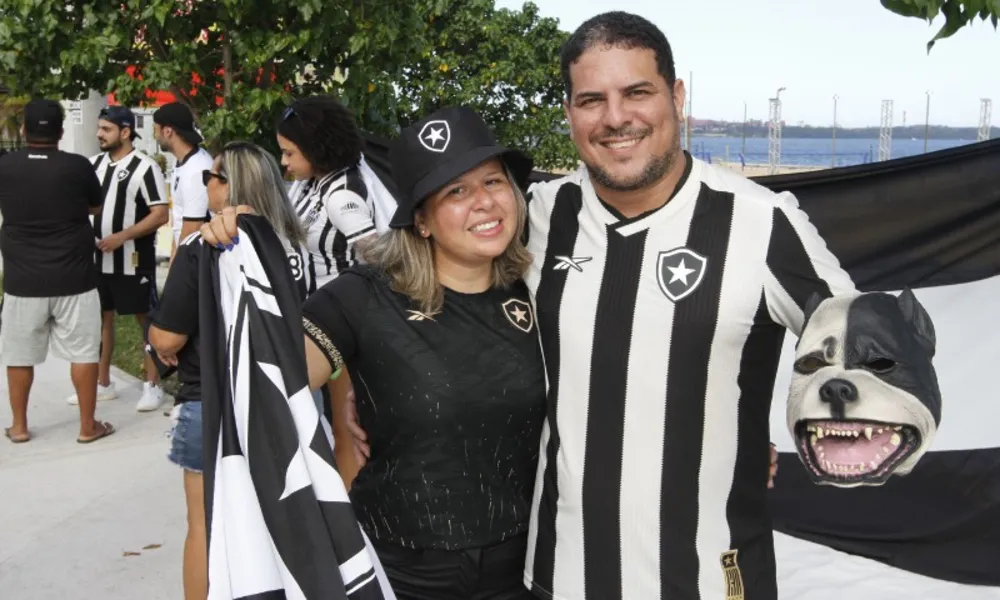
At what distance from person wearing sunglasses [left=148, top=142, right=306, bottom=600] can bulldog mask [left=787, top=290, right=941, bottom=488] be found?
6.08ft

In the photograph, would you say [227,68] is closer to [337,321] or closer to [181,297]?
[181,297]

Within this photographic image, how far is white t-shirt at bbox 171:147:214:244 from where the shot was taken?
600cm

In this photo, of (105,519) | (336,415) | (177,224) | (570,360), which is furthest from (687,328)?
(177,224)

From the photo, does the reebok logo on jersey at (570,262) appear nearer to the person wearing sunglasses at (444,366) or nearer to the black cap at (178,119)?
the person wearing sunglasses at (444,366)

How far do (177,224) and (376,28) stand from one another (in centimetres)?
199

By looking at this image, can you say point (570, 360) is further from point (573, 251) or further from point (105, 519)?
point (105, 519)

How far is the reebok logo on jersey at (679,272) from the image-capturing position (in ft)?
6.95

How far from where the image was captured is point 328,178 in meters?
4.57

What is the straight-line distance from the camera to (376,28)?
5.45 metres

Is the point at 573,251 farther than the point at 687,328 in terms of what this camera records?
Yes

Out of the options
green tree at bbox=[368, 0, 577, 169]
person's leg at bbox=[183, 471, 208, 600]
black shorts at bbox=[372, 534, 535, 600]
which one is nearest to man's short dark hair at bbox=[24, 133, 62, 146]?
person's leg at bbox=[183, 471, 208, 600]

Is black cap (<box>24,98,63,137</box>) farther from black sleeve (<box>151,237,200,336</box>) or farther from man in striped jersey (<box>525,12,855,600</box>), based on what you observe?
man in striped jersey (<box>525,12,855,600</box>)

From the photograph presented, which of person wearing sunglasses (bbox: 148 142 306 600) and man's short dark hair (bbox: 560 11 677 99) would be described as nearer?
man's short dark hair (bbox: 560 11 677 99)

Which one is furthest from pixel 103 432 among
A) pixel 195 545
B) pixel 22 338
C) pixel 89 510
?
pixel 195 545
